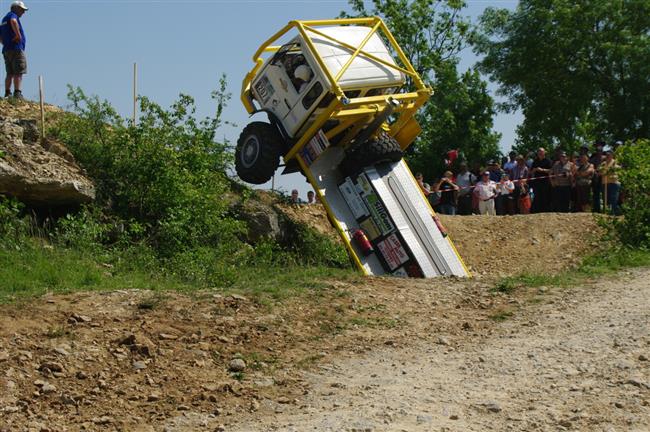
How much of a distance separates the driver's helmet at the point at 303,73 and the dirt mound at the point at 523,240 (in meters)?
4.23

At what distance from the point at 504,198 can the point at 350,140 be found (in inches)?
194

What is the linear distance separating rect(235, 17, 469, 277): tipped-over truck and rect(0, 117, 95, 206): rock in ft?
11.4

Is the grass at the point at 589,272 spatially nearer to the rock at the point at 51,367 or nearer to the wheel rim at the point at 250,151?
the wheel rim at the point at 250,151

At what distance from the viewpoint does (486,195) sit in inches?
842

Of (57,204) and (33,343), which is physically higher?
(57,204)

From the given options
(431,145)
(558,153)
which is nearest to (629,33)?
(431,145)

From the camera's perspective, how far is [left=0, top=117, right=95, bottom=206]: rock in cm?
1524

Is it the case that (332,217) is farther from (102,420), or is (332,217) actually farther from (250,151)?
(102,420)

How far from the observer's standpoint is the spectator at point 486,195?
2138 centimetres

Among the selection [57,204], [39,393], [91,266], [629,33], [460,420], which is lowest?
[460,420]

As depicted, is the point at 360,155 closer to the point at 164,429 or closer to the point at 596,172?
the point at 596,172

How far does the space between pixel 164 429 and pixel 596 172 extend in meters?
13.7

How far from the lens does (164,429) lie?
8328mm

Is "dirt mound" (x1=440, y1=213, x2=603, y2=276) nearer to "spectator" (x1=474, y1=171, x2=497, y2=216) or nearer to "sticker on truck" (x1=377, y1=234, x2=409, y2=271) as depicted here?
"spectator" (x1=474, y1=171, x2=497, y2=216)
